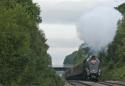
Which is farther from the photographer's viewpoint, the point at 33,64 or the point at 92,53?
the point at 92,53

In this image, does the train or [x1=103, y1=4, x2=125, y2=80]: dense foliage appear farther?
[x1=103, y1=4, x2=125, y2=80]: dense foliage

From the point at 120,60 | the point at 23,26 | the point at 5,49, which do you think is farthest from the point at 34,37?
the point at 120,60

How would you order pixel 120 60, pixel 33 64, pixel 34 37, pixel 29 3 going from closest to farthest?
pixel 33 64, pixel 34 37, pixel 29 3, pixel 120 60

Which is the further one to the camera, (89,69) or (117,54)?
(117,54)

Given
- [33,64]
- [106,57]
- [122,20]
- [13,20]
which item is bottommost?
[33,64]

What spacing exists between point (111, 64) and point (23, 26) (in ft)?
204

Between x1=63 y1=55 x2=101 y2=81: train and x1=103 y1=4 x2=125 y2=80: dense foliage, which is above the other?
x1=103 y1=4 x2=125 y2=80: dense foliage

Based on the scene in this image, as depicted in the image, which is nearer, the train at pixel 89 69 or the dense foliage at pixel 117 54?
the train at pixel 89 69

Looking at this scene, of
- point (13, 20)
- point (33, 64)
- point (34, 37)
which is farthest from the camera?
point (34, 37)

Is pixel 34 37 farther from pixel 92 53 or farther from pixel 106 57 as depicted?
pixel 106 57

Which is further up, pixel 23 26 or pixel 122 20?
pixel 122 20

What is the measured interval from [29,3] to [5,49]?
28.1 metres

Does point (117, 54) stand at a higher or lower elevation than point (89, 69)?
higher

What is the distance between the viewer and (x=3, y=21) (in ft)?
103
